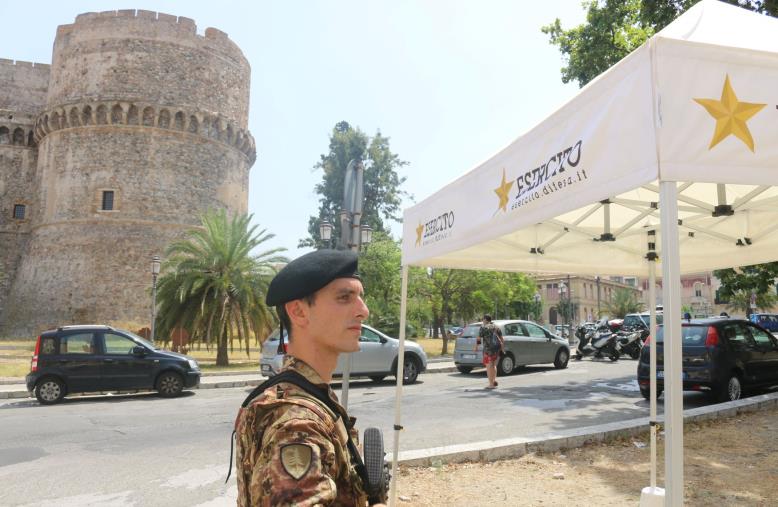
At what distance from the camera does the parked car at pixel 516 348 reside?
51.1 feet

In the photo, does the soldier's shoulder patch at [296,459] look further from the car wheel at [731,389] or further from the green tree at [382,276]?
the green tree at [382,276]

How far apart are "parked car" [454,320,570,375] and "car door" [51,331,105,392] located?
9199 mm

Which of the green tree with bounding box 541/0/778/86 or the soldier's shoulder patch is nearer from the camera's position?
the soldier's shoulder patch

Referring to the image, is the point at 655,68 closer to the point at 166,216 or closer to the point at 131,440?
the point at 131,440

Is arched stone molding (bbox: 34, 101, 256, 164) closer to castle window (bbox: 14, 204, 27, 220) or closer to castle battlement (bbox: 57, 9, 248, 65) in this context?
castle battlement (bbox: 57, 9, 248, 65)

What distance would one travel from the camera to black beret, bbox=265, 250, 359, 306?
149cm

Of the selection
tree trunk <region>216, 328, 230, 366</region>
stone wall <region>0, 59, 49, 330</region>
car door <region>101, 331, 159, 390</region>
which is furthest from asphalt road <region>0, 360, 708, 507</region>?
stone wall <region>0, 59, 49, 330</region>

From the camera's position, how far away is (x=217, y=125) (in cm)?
3575

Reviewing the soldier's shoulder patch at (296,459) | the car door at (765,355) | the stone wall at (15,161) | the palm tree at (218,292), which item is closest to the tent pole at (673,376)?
the soldier's shoulder patch at (296,459)

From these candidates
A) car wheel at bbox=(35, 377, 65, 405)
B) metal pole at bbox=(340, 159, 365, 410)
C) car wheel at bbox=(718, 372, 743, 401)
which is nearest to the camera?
metal pole at bbox=(340, 159, 365, 410)

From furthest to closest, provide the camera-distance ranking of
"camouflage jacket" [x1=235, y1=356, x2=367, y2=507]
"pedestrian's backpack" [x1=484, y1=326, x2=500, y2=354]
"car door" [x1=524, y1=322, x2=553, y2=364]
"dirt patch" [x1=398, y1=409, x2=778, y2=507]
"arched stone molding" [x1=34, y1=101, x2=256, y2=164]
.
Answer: "arched stone molding" [x1=34, y1=101, x2=256, y2=164], "car door" [x1=524, y1=322, x2=553, y2=364], "pedestrian's backpack" [x1=484, y1=326, x2=500, y2=354], "dirt patch" [x1=398, y1=409, x2=778, y2=507], "camouflage jacket" [x1=235, y1=356, x2=367, y2=507]

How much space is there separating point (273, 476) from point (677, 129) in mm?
2183

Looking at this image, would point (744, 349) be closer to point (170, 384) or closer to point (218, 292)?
point (170, 384)

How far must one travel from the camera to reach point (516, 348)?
15.8 meters
